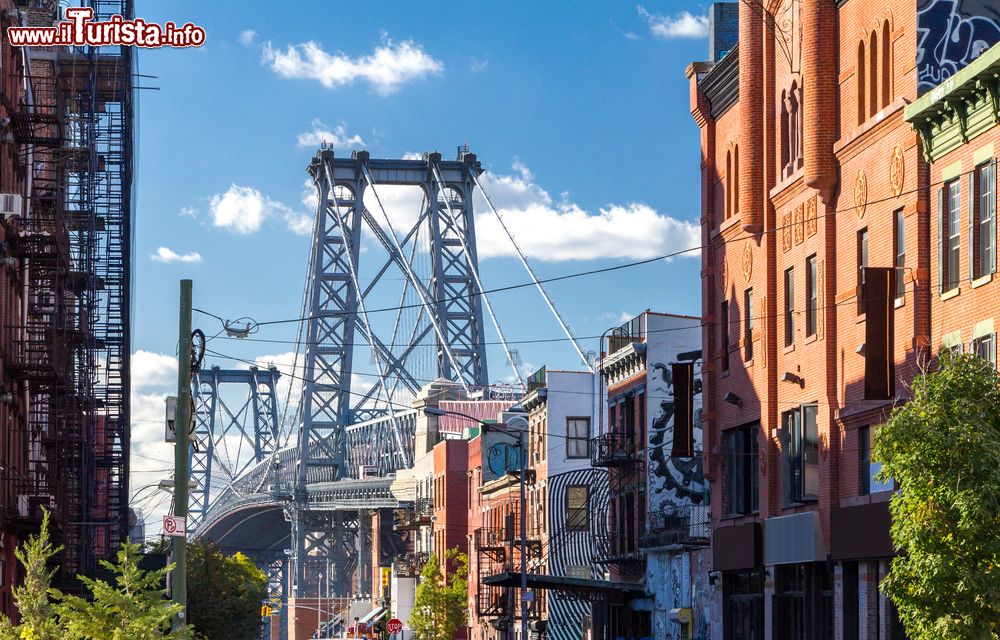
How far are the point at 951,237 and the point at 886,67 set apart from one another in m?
6.12

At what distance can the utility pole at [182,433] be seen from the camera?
27453mm

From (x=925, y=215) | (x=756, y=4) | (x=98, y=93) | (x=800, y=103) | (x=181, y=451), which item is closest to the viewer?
(x=181, y=451)

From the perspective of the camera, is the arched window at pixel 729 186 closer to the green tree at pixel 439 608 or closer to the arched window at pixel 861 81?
the arched window at pixel 861 81

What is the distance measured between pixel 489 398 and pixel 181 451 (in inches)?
Result: 4135

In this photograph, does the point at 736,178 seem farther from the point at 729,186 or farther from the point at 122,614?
the point at 122,614

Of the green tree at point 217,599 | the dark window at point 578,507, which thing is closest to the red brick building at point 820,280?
the green tree at point 217,599

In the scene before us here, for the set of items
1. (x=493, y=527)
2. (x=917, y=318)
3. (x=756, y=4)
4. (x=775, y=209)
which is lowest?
(x=493, y=527)

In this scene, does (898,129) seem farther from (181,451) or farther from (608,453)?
(608,453)

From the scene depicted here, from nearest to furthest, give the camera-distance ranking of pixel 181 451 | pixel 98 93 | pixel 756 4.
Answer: pixel 181 451, pixel 756 4, pixel 98 93

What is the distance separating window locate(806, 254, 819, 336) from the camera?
144ft

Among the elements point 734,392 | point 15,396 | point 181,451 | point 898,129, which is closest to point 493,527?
point 734,392

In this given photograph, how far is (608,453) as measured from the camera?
7025cm

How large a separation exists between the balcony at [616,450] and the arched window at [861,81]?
27231mm

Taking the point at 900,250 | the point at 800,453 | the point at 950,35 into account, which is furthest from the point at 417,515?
the point at 950,35
